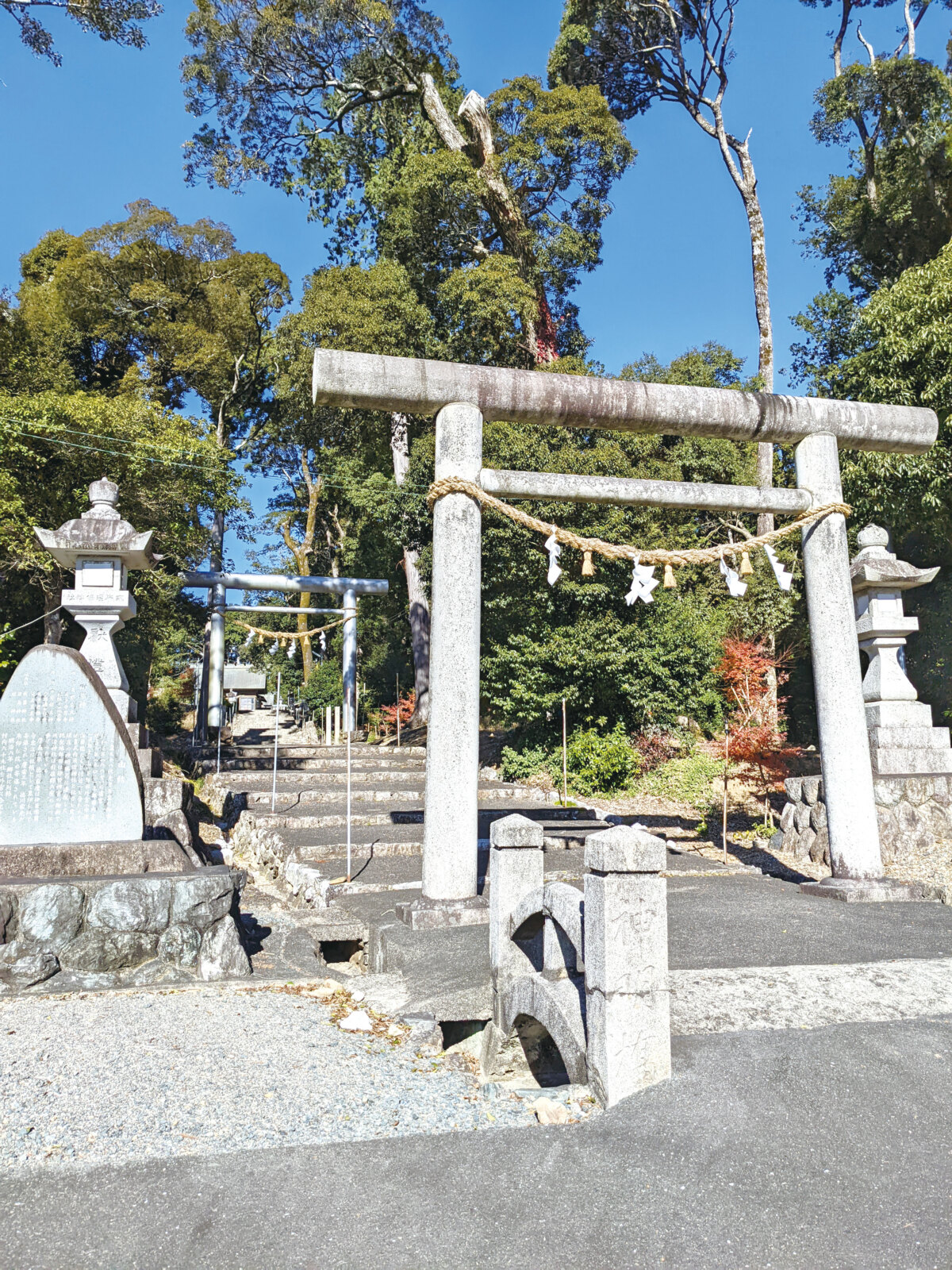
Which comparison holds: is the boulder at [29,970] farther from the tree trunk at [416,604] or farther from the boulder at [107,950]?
the tree trunk at [416,604]

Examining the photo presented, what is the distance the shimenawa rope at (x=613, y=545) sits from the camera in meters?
5.64

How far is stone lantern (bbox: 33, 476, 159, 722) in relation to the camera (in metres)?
7.93

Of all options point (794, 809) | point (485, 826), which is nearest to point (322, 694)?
point (485, 826)

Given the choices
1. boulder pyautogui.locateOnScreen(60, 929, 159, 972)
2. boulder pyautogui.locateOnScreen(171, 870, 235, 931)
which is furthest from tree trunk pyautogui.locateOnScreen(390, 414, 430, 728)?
boulder pyautogui.locateOnScreen(60, 929, 159, 972)

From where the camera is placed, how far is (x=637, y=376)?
15.8m

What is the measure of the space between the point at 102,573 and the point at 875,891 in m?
7.35

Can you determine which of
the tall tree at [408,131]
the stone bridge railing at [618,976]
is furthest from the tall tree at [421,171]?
the stone bridge railing at [618,976]

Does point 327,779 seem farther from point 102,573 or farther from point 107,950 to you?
point 107,950

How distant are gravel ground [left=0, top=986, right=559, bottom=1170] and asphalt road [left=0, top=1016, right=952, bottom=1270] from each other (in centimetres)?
16

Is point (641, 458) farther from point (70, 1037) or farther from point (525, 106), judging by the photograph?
point (70, 1037)

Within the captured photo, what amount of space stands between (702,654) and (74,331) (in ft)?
45.8

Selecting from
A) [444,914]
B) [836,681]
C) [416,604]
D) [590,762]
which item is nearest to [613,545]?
[836,681]

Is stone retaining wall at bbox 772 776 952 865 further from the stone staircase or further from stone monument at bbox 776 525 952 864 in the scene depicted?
the stone staircase

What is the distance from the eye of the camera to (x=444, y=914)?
17.3ft
